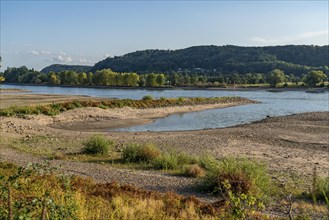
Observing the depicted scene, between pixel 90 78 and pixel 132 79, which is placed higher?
pixel 90 78

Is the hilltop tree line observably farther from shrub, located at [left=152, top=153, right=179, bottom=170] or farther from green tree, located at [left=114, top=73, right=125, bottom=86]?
shrub, located at [left=152, top=153, right=179, bottom=170]

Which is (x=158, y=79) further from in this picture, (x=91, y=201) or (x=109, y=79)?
(x=91, y=201)

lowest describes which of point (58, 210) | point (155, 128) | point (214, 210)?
point (155, 128)

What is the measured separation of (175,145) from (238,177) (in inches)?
552

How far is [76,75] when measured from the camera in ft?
600

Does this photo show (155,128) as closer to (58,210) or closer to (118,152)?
(118,152)

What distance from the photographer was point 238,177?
12.7 m

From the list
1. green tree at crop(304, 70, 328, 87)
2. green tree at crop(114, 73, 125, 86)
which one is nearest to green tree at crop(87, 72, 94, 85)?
green tree at crop(114, 73, 125, 86)

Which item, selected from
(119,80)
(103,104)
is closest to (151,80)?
(119,80)

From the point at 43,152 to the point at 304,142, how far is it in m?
18.3

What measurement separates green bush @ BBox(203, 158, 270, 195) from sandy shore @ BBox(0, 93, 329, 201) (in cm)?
83

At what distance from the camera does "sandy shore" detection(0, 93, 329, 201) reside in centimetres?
1564

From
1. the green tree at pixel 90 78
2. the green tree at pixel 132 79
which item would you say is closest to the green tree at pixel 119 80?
the green tree at pixel 132 79

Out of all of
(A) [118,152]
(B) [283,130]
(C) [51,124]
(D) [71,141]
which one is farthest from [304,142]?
(C) [51,124]
